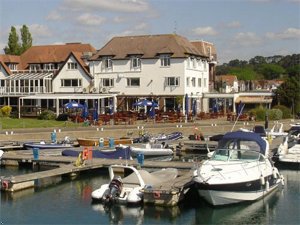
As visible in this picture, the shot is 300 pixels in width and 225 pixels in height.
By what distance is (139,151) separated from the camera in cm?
4256

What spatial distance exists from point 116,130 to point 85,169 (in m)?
19.0

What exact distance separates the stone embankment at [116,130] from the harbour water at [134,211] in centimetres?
1962

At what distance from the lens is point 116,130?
53.5m

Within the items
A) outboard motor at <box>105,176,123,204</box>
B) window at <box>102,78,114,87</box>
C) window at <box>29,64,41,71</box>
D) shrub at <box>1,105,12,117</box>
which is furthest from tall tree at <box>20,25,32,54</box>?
outboard motor at <box>105,176,123,204</box>

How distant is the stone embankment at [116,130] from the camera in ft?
163

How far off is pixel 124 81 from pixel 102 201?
4766 cm

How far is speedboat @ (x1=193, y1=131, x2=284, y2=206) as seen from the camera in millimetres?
25906

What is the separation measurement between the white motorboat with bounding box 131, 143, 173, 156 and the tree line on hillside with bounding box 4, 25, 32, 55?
65507 millimetres

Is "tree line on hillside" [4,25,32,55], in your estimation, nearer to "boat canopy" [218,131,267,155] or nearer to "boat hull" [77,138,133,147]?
"boat hull" [77,138,133,147]

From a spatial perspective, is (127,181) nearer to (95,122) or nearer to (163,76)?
(95,122)

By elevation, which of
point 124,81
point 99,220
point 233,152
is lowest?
point 99,220

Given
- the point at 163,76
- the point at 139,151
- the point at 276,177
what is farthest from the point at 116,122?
the point at 276,177

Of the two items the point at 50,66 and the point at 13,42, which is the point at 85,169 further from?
the point at 13,42

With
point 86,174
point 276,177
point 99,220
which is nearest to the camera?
point 99,220
